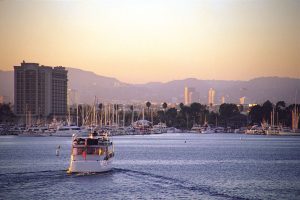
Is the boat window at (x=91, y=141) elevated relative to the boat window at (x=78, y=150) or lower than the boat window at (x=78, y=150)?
elevated

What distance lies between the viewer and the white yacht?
222 feet

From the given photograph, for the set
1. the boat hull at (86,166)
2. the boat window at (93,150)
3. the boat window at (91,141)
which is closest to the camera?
the boat hull at (86,166)

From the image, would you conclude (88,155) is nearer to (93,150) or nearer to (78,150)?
(93,150)

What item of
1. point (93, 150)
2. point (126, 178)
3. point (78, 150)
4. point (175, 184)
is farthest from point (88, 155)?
point (175, 184)

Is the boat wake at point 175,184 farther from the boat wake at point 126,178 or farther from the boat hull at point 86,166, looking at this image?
the boat hull at point 86,166

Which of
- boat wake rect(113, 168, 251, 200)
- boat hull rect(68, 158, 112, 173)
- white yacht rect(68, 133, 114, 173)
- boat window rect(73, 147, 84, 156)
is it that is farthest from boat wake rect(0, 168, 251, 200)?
boat window rect(73, 147, 84, 156)

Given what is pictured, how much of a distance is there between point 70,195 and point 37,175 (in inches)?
542

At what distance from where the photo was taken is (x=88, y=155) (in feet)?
224

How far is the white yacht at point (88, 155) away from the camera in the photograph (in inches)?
2665

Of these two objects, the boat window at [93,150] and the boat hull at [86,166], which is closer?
the boat hull at [86,166]

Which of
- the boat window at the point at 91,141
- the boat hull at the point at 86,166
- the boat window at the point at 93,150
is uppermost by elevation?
the boat window at the point at 91,141

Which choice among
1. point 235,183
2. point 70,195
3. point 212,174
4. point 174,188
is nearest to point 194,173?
point 212,174

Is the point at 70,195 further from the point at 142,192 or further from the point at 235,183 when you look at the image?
the point at 235,183

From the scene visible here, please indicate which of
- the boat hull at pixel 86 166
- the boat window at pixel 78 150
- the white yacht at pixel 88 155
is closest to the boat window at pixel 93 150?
the white yacht at pixel 88 155
